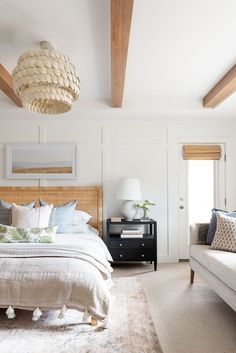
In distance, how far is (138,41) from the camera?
2590mm

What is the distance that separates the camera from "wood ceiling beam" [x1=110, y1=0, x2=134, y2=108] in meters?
1.91

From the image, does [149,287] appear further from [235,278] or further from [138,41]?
[138,41]

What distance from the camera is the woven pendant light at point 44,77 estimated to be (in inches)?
82.4

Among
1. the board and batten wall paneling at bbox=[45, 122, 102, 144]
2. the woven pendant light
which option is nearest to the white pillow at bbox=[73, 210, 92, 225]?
the board and batten wall paneling at bbox=[45, 122, 102, 144]

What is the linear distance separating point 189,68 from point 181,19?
94 centimetres

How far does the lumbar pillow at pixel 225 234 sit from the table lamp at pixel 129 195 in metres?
1.32

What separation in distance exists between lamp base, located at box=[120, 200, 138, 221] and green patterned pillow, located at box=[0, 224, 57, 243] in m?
1.35

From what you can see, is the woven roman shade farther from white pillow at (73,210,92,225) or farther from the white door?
white pillow at (73,210,92,225)

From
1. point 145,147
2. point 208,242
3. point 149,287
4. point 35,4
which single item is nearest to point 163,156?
point 145,147

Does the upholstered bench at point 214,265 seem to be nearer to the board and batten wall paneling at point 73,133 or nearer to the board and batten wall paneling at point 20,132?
the board and batten wall paneling at point 73,133

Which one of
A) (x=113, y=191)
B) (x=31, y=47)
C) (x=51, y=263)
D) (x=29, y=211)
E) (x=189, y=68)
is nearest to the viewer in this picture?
(x=51, y=263)

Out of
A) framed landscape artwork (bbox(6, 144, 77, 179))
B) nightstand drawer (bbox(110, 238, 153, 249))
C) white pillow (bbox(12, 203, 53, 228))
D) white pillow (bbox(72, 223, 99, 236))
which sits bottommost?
nightstand drawer (bbox(110, 238, 153, 249))

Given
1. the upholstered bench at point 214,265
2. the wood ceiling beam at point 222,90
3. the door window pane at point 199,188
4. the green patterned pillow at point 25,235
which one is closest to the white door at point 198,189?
the door window pane at point 199,188

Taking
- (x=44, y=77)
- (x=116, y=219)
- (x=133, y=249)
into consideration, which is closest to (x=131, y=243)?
(x=133, y=249)
